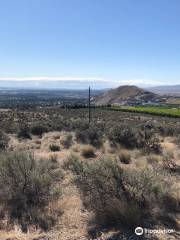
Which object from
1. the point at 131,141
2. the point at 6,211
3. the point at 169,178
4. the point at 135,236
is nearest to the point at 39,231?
the point at 6,211

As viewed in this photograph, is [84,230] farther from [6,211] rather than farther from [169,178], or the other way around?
[169,178]

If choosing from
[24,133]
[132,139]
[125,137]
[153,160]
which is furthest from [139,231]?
[24,133]

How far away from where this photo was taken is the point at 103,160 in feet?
28.9

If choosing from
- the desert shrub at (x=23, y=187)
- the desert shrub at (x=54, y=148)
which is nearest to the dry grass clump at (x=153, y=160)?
the desert shrub at (x=54, y=148)

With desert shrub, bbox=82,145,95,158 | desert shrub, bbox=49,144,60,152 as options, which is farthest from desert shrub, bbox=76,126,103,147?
desert shrub, bbox=82,145,95,158

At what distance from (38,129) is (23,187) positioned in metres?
19.0

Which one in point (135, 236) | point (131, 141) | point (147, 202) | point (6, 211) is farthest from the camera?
point (131, 141)

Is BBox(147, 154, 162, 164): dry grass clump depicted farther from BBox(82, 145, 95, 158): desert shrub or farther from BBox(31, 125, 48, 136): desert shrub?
BBox(31, 125, 48, 136): desert shrub

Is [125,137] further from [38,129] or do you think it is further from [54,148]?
[38,129]

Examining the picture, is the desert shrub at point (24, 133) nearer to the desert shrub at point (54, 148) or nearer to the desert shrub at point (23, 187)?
the desert shrub at point (54, 148)

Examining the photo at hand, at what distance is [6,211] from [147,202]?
347 centimetres

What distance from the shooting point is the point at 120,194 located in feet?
26.4

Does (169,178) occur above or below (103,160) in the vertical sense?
below

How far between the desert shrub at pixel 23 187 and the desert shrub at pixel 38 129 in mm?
17779
